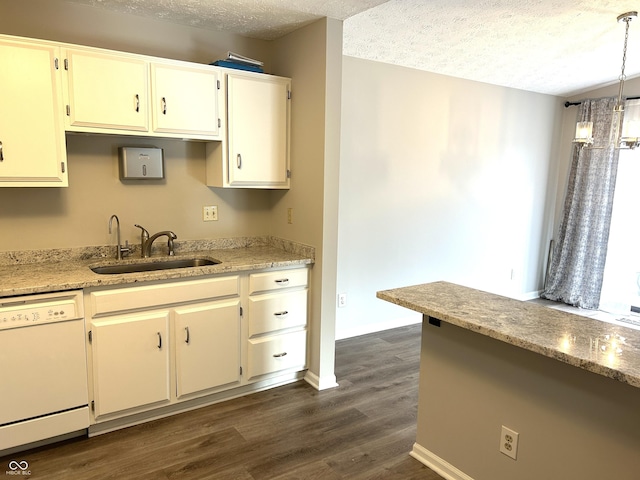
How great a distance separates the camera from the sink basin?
2.72m

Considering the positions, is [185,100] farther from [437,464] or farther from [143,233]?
[437,464]

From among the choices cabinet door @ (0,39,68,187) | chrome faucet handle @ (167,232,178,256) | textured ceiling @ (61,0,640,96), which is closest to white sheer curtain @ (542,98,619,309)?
textured ceiling @ (61,0,640,96)

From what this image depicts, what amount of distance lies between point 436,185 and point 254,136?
2.10 m

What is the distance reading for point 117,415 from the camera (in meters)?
2.47

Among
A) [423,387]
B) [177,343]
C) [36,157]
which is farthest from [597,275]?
[36,157]

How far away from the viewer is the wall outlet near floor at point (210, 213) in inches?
126

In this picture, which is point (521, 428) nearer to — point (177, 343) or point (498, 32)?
point (177, 343)

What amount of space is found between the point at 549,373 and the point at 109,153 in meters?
2.67

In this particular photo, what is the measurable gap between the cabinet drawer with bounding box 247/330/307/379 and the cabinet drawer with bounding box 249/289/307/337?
7 cm

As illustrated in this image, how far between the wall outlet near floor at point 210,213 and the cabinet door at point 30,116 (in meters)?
1.00

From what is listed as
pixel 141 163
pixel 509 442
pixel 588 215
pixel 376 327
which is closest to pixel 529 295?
pixel 588 215

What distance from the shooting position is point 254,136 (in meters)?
3.00

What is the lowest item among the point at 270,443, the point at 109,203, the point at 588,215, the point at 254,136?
the point at 270,443

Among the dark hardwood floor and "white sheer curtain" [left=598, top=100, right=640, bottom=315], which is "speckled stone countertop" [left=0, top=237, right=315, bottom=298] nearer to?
the dark hardwood floor
